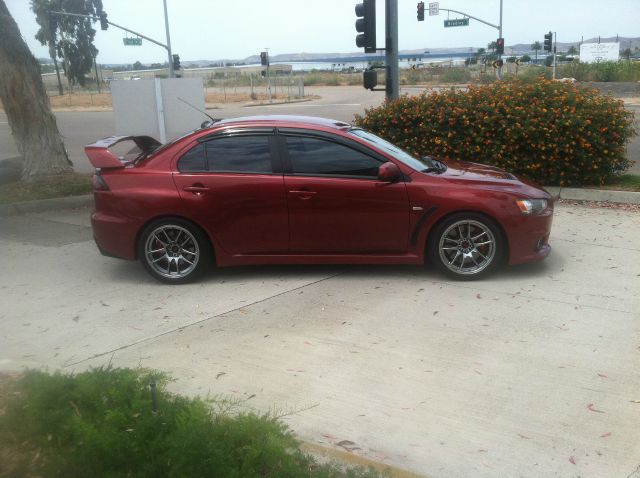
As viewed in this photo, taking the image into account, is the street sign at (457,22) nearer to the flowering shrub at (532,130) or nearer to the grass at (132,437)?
the flowering shrub at (532,130)

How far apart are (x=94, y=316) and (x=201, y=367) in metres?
1.57

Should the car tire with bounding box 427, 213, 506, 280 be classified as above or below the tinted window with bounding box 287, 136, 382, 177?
below

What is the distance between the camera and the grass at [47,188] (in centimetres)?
1068

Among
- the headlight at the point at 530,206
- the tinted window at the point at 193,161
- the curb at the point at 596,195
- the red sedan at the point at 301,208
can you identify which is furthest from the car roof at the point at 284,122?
the curb at the point at 596,195

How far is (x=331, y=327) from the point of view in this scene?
5.54m

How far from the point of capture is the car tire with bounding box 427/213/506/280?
6551 mm

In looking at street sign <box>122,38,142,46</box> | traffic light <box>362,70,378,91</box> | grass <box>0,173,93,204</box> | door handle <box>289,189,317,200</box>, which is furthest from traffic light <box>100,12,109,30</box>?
door handle <box>289,189,317,200</box>

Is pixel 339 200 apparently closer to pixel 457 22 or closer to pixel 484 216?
pixel 484 216

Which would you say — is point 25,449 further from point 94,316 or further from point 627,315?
point 627,315

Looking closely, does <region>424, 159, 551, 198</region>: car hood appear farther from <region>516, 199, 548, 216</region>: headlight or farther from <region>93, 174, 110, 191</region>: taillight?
<region>93, 174, 110, 191</region>: taillight

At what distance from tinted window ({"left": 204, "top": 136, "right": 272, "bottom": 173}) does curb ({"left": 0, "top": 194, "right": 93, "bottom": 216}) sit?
468 centimetres

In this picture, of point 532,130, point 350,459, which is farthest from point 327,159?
point 532,130

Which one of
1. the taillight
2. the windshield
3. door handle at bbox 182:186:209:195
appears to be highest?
the windshield

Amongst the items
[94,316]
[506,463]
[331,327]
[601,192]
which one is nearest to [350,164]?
[331,327]
